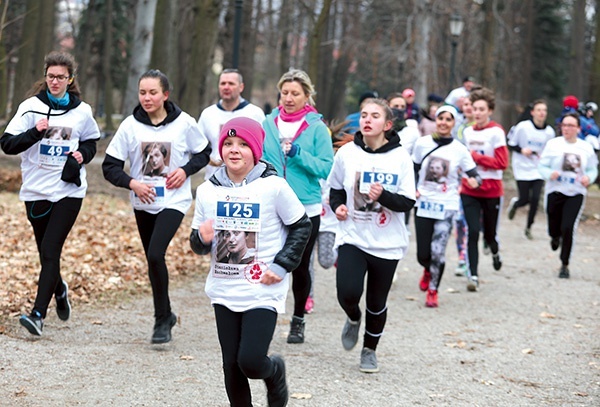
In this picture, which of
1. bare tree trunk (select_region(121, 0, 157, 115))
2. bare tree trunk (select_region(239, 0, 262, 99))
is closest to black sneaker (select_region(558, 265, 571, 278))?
bare tree trunk (select_region(121, 0, 157, 115))

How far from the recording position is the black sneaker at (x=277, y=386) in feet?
18.0

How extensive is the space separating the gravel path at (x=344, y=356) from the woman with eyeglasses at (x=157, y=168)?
0.63 meters

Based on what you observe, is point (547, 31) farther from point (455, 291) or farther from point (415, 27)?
point (455, 291)

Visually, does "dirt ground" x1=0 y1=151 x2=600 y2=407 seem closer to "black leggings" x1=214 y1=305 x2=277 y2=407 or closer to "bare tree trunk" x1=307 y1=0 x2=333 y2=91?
"black leggings" x1=214 y1=305 x2=277 y2=407

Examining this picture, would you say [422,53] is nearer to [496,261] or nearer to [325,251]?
[496,261]

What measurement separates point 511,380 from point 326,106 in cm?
→ 3756

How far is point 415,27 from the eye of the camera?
1283 inches

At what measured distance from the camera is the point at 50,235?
25.3ft

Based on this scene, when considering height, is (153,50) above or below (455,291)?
above

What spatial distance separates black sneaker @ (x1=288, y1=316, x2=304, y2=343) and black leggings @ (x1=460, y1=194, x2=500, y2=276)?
379cm

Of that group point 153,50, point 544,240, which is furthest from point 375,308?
point 153,50

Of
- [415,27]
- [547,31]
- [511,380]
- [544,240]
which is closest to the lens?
[511,380]

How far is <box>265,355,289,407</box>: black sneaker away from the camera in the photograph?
216 inches

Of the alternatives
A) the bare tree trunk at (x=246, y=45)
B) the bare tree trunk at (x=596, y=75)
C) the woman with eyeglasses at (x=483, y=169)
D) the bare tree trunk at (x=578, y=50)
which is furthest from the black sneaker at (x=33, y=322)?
the bare tree trunk at (x=578, y=50)
